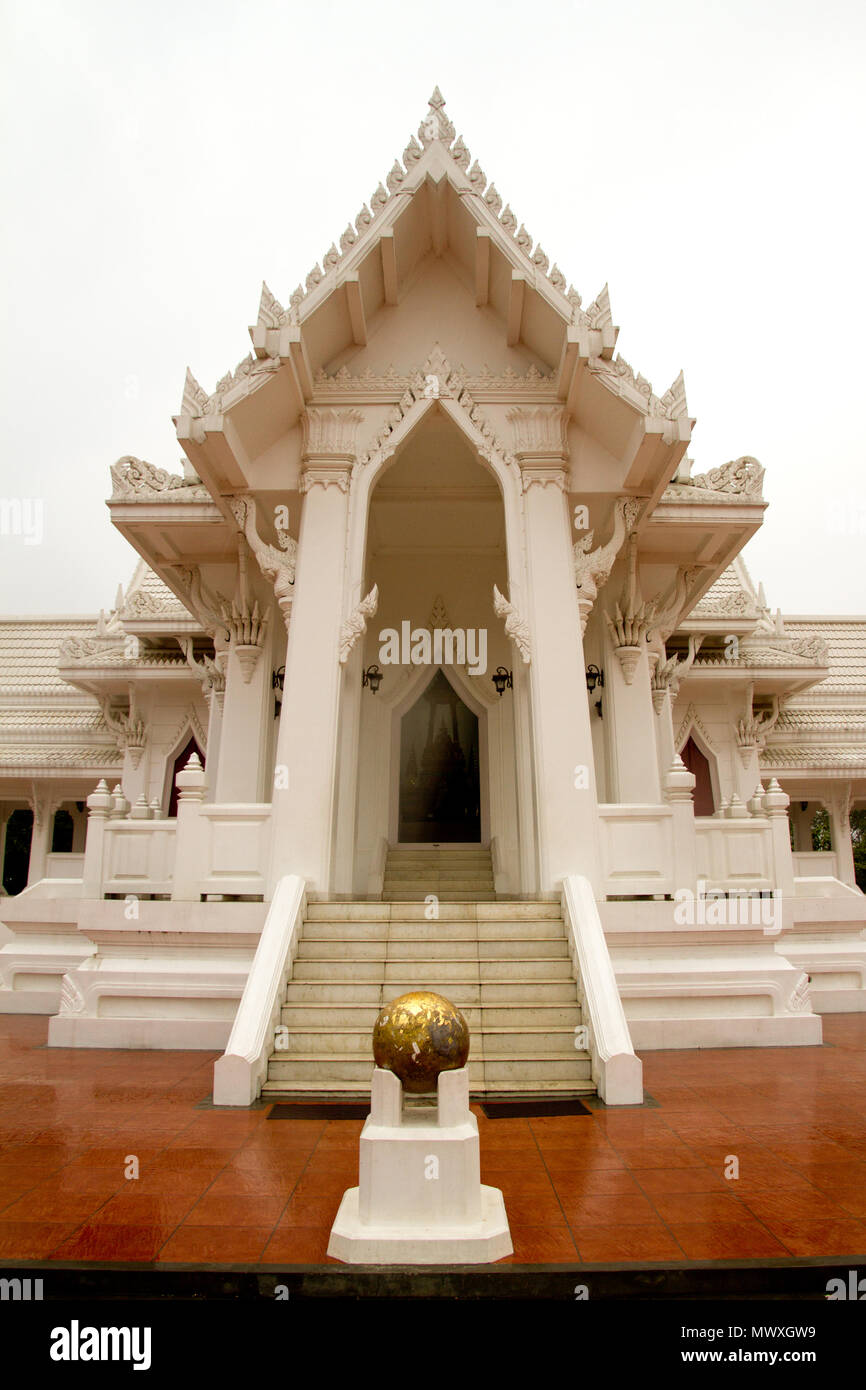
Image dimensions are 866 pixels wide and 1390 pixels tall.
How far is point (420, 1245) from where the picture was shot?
2535mm

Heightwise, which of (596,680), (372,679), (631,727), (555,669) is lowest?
(631,727)

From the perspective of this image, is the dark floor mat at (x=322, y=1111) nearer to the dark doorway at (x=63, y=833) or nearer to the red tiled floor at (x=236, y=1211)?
the red tiled floor at (x=236, y=1211)

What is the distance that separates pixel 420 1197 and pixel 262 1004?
8.05 feet

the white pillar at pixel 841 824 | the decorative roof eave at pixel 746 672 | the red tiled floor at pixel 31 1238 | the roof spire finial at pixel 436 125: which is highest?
the roof spire finial at pixel 436 125

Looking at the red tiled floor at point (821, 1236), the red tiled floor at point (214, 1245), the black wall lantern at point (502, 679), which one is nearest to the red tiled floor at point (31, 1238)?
the red tiled floor at point (214, 1245)

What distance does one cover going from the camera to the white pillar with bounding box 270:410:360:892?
20.4ft

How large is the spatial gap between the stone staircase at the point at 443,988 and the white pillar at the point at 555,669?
0.47 m

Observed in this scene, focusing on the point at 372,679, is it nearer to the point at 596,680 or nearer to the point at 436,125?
the point at 596,680

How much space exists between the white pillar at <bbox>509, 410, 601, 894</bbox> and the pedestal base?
3.60 m

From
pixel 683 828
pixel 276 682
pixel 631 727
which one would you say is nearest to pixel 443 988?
pixel 683 828

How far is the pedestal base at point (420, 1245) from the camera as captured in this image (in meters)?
2.52

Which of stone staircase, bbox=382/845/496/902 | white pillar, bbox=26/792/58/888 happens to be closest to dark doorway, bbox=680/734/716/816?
stone staircase, bbox=382/845/496/902

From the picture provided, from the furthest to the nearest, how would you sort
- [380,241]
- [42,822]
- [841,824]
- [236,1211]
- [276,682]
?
[42,822] → [841,824] → [276,682] → [380,241] → [236,1211]

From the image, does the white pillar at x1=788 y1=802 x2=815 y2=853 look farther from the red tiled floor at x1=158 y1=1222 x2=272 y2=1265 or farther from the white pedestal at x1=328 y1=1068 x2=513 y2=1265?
the red tiled floor at x1=158 y1=1222 x2=272 y2=1265
